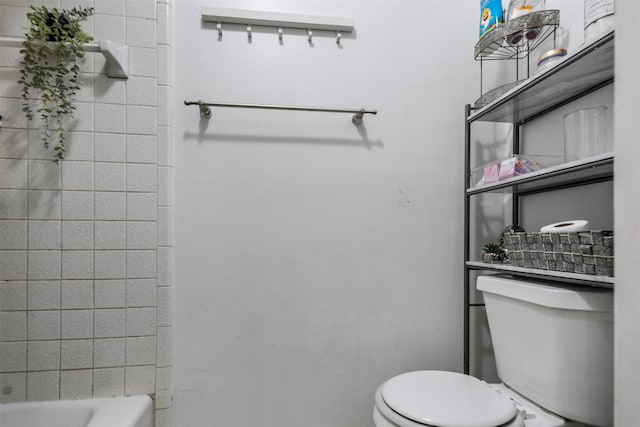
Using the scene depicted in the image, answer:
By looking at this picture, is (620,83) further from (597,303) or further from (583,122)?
(597,303)

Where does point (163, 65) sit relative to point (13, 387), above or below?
above

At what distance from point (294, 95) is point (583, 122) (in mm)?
891

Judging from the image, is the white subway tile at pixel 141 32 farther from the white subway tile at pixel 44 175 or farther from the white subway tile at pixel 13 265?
the white subway tile at pixel 13 265

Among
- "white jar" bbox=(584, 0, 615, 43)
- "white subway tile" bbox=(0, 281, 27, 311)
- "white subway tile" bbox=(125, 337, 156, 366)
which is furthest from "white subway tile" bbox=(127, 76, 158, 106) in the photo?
"white jar" bbox=(584, 0, 615, 43)

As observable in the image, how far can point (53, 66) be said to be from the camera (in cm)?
114

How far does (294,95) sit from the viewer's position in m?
1.29

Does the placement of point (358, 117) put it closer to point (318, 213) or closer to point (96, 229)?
point (318, 213)

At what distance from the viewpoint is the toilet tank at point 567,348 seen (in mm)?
833

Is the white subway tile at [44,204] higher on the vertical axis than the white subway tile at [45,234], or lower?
higher

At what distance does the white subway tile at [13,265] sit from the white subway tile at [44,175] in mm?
219

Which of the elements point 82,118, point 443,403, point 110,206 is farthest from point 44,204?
point 443,403

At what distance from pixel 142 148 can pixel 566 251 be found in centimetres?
129

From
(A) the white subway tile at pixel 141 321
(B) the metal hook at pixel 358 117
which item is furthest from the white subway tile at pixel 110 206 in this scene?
Answer: (B) the metal hook at pixel 358 117

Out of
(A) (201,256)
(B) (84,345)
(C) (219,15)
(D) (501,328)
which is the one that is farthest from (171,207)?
(D) (501,328)
